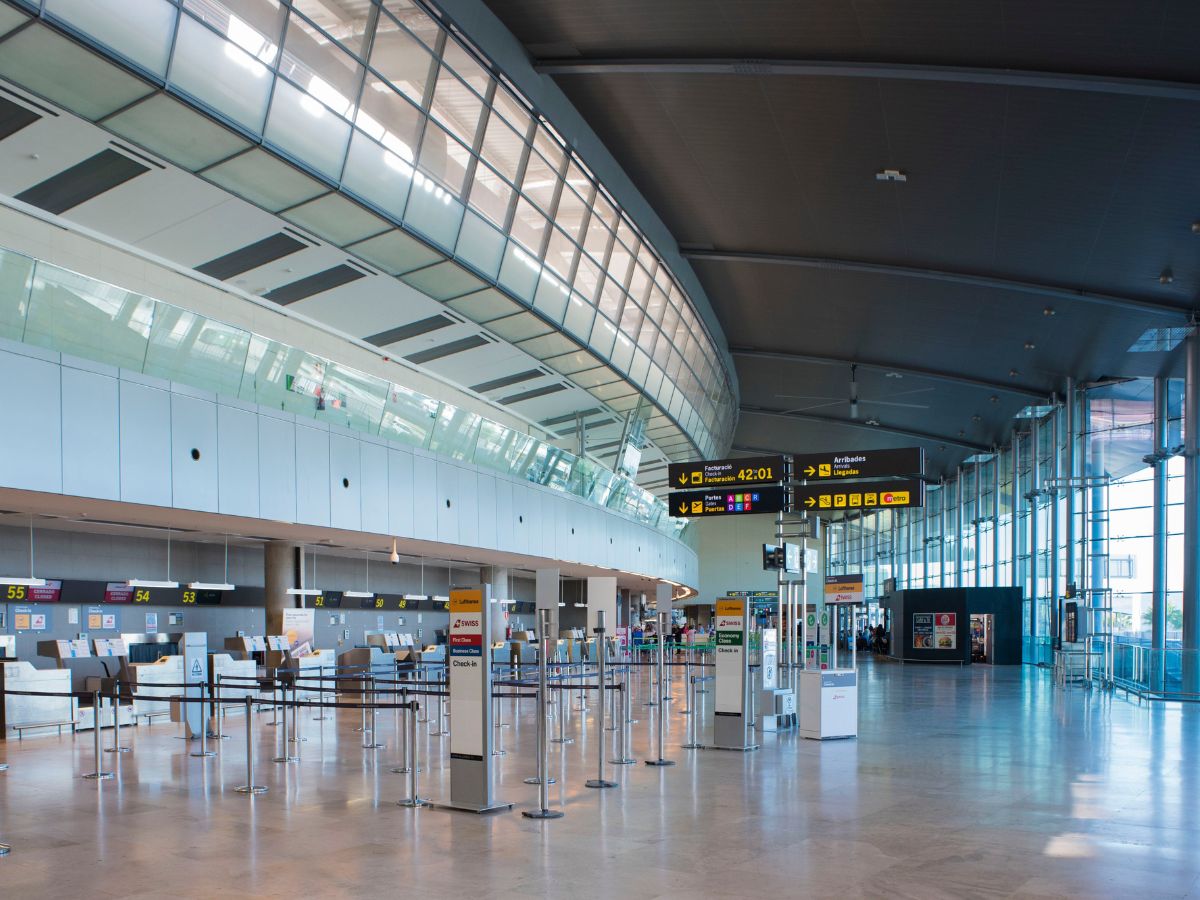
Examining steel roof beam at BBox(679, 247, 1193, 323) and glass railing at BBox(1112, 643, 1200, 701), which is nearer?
glass railing at BBox(1112, 643, 1200, 701)

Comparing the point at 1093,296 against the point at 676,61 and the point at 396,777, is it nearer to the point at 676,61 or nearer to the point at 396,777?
the point at 676,61

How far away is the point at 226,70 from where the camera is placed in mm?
13711

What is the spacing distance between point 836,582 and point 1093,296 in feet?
28.1

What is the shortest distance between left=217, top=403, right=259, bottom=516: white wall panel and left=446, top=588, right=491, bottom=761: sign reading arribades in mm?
8481

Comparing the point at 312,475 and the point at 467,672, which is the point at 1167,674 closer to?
the point at 312,475

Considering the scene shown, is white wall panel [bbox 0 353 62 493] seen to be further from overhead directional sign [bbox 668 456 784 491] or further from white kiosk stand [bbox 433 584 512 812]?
overhead directional sign [bbox 668 456 784 491]

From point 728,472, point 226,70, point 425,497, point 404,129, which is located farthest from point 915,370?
point 226,70

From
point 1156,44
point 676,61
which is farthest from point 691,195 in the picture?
point 1156,44

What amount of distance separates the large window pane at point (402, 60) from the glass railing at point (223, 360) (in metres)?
4.61

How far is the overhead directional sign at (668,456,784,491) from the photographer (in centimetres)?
2092

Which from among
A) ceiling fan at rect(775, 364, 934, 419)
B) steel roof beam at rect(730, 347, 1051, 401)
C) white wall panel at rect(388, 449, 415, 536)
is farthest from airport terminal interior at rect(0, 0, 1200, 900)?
ceiling fan at rect(775, 364, 934, 419)

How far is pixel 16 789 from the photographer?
448 inches

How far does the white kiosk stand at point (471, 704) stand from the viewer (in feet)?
32.6

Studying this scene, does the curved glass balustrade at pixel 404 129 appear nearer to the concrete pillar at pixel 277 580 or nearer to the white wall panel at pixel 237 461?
the white wall panel at pixel 237 461
